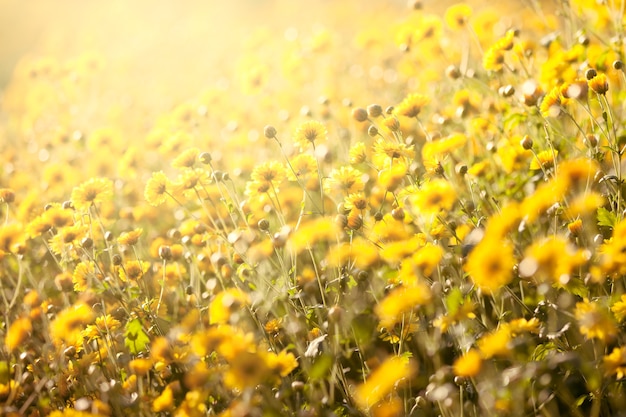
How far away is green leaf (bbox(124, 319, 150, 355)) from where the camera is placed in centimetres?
231

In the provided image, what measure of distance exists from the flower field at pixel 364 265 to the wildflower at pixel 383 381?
11 mm

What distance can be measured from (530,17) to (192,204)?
12.3ft

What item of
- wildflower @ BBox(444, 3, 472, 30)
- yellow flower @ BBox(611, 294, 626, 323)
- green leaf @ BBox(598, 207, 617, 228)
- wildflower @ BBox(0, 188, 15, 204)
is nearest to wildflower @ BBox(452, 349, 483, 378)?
yellow flower @ BBox(611, 294, 626, 323)

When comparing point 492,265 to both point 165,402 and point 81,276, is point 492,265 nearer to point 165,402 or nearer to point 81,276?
point 165,402

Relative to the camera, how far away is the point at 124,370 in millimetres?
2393

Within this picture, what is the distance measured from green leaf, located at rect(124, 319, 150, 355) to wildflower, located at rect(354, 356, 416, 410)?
0.94 meters

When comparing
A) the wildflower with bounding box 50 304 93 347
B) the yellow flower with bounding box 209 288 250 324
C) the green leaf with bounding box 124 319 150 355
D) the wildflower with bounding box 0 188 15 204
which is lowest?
the green leaf with bounding box 124 319 150 355

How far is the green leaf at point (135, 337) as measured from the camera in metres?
2.31

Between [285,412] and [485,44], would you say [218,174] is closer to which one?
[285,412]

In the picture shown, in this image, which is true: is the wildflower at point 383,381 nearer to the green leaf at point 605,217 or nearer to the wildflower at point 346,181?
the wildflower at point 346,181

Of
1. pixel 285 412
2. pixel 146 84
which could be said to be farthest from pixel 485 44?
pixel 146 84

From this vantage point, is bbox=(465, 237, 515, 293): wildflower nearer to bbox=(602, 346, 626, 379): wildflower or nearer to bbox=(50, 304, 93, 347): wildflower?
bbox=(602, 346, 626, 379): wildflower

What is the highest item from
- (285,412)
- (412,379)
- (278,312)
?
(278,312)

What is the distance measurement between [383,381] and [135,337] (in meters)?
1.18
